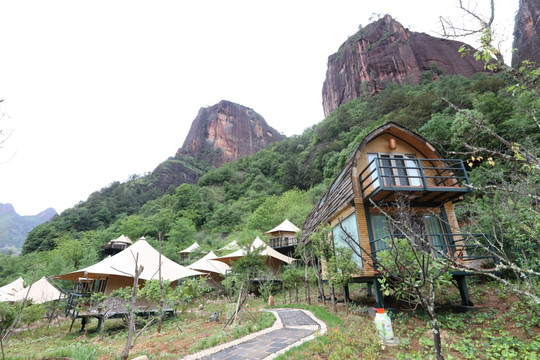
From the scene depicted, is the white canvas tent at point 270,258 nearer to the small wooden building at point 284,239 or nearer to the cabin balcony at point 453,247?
the small wooden building at point 284,239

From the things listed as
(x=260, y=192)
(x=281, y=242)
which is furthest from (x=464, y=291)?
(x=260, y=192)

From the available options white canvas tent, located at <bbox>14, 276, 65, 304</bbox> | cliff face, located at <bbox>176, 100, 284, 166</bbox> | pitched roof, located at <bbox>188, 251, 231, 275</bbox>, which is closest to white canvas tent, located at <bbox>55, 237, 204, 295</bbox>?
pitched roof, located at <bbox>188, 251, 231, 275</bbox>

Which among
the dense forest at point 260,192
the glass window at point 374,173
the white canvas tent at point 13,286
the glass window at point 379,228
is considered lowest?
the white canvas tent at point 13,286

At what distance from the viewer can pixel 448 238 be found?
8.91 meters

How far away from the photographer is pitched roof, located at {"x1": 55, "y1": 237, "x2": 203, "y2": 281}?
11891 millimetres

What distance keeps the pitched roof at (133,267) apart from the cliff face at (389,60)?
44.4 metres

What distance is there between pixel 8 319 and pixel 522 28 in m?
49.8

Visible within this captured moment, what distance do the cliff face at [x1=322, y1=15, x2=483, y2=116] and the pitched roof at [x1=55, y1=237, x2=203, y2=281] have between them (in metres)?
44.4

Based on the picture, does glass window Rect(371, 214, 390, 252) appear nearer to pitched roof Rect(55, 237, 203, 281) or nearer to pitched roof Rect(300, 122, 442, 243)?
pitched roof Rect(300, 122, 442, 243)

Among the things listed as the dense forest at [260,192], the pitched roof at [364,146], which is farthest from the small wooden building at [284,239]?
the pitched roof at [364,146]

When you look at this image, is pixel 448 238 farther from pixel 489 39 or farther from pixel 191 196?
pixel 191 196

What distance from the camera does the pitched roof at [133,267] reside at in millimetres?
11891

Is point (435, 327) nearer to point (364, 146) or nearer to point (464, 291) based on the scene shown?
point (464, 291)

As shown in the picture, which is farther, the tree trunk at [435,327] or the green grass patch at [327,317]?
the green grass patch at [327,317]
